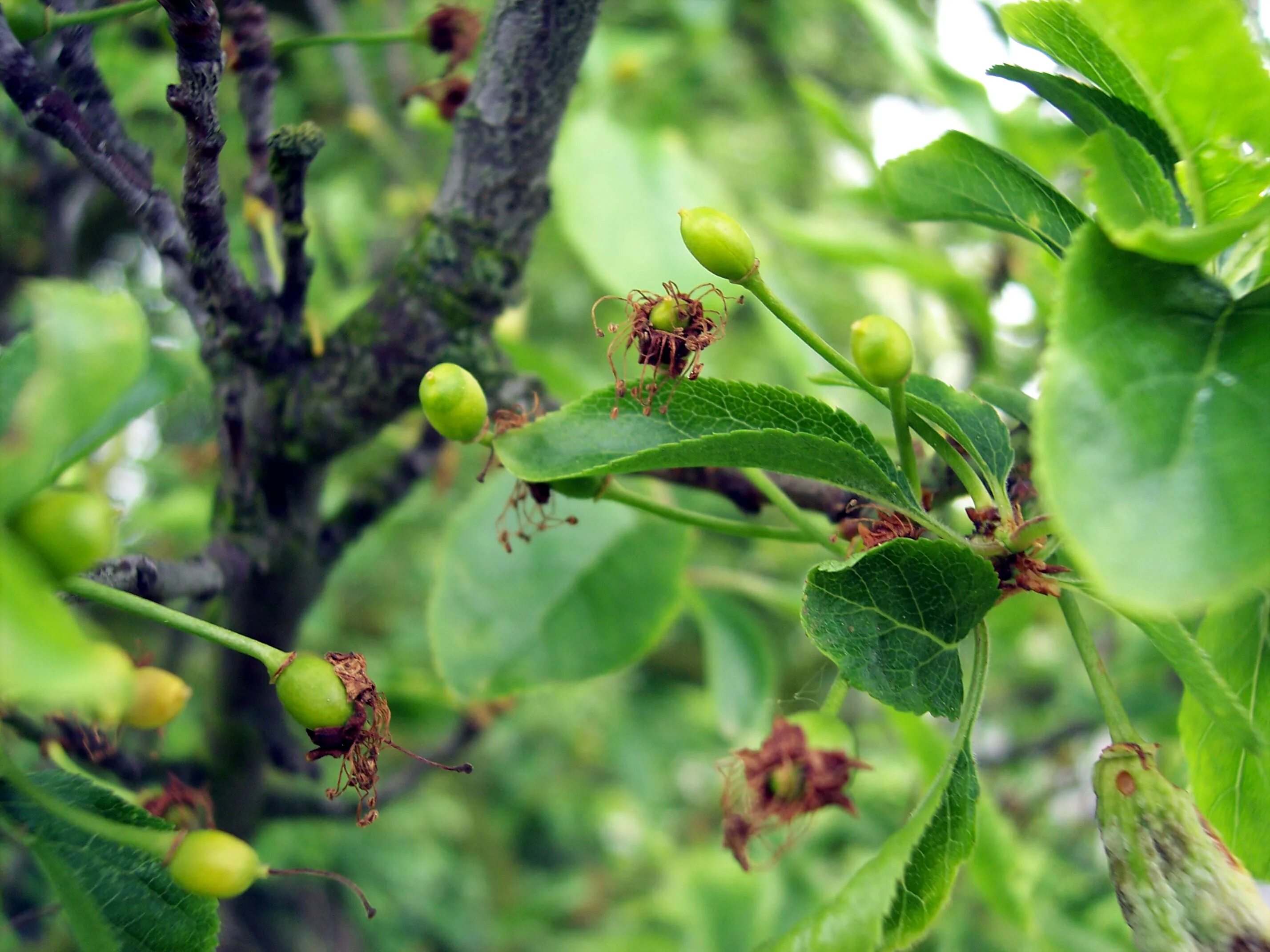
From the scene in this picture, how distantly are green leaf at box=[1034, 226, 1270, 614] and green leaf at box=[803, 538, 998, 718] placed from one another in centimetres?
12

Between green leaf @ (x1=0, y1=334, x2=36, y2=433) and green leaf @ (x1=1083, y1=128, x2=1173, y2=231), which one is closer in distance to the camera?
green leaf @ (x1=1083, y1=128, x2=1173, y2=231)

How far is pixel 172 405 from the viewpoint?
5.55 ft

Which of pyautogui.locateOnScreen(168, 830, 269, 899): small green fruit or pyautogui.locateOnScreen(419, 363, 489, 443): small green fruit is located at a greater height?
pyautogui.locateOnScreen(419, 363, 489, 443): small green fruit

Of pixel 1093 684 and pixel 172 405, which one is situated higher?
pixel 172 405

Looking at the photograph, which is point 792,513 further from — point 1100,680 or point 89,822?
point 89,822

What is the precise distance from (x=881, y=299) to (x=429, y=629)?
172 centimetres

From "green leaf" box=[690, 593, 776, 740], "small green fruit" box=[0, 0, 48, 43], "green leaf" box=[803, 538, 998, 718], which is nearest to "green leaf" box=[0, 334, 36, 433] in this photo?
"small green fruit" box=[0, 0, 48, 43]

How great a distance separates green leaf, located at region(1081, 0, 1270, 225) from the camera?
0.39 m

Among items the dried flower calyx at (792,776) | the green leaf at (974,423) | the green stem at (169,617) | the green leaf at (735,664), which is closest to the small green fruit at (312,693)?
the green stem at (169,617)

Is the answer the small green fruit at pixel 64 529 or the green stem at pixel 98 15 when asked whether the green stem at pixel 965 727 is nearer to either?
the small green fruit at pixel 64 529

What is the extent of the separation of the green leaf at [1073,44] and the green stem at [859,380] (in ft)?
0.64

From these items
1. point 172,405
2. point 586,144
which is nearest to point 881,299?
point 586,144

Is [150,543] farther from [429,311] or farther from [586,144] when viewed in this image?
[429,311]

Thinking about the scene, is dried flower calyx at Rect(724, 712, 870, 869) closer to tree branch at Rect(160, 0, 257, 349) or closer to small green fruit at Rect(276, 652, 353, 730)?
small green fruit at Rect(276, 652, 353, 730)
